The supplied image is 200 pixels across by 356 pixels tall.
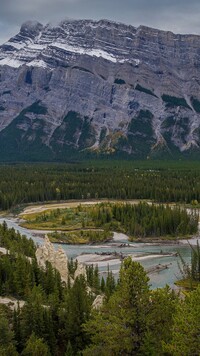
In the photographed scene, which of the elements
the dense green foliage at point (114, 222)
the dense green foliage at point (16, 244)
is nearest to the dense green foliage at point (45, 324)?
the dense green foliage at point (16, 244)

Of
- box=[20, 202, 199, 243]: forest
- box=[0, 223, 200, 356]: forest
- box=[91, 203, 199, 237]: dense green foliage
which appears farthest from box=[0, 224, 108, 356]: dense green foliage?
box=[91, 203, 199, 237]: dense green foliage

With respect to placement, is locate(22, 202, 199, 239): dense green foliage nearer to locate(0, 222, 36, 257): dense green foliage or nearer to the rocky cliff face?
locate(0, 222, 36, 257): dense green foliage

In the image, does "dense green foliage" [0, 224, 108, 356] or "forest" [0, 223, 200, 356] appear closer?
"forest" [0, 223, 200, 356]

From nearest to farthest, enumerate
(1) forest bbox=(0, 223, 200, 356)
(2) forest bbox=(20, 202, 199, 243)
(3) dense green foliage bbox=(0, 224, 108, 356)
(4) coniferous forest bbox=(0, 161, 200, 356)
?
(1) forest bbox=(0, 223, 200, 356) < (4) coniferous forest bbox=(0, 161, 200, 356) < (3) dense green foliage bbox=(0, 224, 108, 356) < (2) forest bbox=(20, 202, 199, 243)

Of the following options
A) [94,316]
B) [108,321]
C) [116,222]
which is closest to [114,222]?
[116,222]

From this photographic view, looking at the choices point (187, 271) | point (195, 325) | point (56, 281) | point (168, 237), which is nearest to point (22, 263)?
point (56, 281)

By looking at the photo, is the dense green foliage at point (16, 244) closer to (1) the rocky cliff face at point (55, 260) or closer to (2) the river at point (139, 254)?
(1) the rocky cliff face at point (55, 260)

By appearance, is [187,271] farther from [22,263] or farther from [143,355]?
[143,355]
